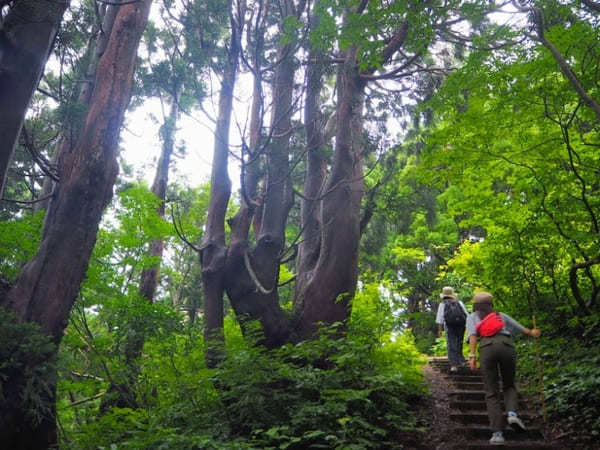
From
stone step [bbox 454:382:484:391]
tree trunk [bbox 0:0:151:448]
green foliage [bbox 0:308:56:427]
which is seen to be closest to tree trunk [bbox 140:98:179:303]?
tree trunk [bbox 0:0:151:448]

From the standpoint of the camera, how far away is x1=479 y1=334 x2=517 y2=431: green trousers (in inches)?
184

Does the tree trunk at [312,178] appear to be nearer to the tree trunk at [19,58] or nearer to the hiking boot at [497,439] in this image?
the tree trunk at [19,58]

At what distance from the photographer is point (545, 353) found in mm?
6746

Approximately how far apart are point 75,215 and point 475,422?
225 inches

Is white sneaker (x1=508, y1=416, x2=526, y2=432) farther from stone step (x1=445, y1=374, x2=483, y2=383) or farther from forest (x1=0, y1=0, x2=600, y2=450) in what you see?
stone step (x1=445, y1=374, x2=483, y2=383)

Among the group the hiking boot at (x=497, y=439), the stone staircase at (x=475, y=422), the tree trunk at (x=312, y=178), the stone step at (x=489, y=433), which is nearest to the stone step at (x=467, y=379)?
the stone staircase at (x=475, y=422)

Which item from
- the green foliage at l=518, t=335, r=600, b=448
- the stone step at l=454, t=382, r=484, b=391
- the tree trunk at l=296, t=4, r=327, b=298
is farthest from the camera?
the tree trunk at l=296, t=4, r=327, b=298

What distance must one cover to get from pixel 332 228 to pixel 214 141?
2.67 meters

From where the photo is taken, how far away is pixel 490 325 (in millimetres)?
4801

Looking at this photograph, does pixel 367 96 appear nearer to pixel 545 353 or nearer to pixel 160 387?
pixel 545 353

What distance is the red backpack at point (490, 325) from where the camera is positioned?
15.6 feet

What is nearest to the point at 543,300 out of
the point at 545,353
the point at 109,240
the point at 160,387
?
the point at 545,353

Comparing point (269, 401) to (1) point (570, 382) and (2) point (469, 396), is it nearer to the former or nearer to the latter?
(2) point (469, 396)

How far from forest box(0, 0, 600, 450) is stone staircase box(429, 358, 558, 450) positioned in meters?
0.32
